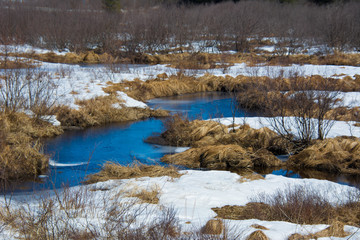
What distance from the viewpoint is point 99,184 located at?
7520 mm

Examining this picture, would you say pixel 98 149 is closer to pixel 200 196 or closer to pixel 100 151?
pixel 100 151

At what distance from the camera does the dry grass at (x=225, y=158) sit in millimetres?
10086

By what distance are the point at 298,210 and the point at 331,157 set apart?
4.98 m

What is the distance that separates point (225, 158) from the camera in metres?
10.2

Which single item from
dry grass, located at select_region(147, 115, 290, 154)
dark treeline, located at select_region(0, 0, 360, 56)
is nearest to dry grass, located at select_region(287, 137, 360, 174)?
dry grass, located at select_region(147, 115, 290, 154)

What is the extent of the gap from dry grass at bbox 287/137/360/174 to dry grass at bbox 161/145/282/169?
2.05ft

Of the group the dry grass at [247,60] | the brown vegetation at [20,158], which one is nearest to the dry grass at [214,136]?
the brown vegetation at [20,158]

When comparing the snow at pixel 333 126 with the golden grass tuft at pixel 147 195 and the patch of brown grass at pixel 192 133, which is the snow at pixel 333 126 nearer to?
the patch of brown grass at pixel 192 133

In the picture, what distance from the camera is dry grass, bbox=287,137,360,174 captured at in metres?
9.75

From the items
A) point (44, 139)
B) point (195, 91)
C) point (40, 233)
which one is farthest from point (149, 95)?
point (40, 233)

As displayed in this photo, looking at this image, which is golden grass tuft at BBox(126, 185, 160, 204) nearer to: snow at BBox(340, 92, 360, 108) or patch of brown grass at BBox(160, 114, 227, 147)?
patch of brown grass at BBox(160, 114, 227, 147)

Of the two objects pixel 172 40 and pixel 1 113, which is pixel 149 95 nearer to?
pixel 1 113

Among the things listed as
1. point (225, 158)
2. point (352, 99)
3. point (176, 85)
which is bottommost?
point (176, 85)

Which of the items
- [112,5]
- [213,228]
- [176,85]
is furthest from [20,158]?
[112,5]
